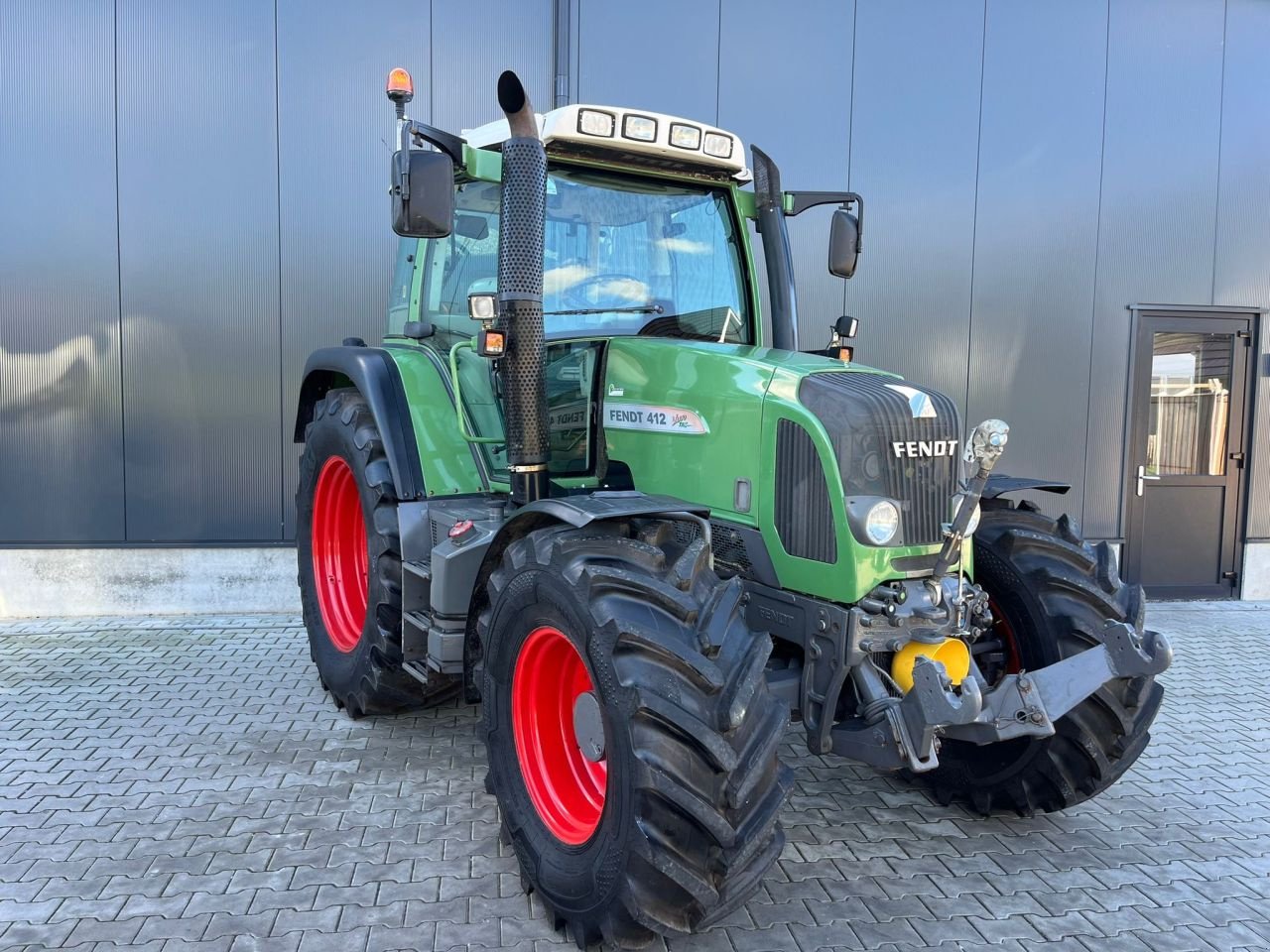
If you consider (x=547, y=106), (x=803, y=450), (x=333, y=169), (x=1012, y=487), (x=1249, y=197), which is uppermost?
(x=547, y=106)

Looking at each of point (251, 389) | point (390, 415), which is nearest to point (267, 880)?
point (390, 415)

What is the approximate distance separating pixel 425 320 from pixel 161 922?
2.56m

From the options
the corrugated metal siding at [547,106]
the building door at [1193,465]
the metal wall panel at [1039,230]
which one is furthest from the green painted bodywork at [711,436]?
the building door at [1193,465]

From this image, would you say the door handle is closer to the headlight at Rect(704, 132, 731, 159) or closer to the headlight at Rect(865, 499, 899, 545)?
the headlight at Rect(704, 132, 731, 159)

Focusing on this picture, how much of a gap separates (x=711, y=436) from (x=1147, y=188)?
571 centimetres

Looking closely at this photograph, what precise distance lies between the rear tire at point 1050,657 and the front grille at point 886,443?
0.60 metres

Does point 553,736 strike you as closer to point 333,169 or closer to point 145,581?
point 145,581

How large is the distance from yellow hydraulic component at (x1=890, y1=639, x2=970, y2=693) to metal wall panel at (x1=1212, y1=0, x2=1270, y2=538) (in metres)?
5.83

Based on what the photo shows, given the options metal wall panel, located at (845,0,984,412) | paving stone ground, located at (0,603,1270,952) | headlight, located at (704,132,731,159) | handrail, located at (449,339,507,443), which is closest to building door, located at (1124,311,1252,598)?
metal wall panel, located at (845,0,984,412)

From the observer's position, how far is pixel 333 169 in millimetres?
6117

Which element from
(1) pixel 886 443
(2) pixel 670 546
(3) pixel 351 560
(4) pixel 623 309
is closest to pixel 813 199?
(4) pixel 623 309

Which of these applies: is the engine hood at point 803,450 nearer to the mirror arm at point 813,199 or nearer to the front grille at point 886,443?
the front grille at point 886,443

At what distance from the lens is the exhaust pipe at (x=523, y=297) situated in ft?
10.0

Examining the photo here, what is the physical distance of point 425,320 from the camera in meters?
4.18
